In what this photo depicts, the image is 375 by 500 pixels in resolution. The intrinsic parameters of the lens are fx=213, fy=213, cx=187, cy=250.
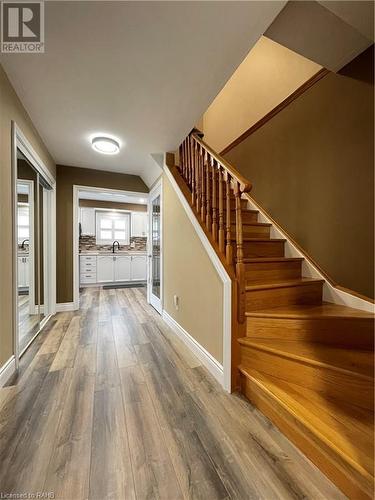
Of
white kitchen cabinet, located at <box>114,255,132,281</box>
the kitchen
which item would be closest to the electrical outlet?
the kitchen

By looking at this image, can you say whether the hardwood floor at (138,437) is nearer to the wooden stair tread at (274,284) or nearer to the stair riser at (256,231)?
the wooden stair tread at (274,284)

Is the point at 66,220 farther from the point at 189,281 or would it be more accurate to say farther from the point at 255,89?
the point at 255,89

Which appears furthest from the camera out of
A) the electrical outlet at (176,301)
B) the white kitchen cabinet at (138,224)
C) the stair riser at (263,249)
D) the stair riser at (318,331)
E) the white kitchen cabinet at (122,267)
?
the white kitchen cabinet at (138,224)

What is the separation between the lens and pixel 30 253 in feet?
8.22

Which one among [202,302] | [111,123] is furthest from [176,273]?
[111,123]

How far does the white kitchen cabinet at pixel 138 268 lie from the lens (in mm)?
6484

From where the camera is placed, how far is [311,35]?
4.84ft

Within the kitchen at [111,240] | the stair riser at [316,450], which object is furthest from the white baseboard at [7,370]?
the kitchen at [111,240]

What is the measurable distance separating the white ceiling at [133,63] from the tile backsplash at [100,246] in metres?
4.42

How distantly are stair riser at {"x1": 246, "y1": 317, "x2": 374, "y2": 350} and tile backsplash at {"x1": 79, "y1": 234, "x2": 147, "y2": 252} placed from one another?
229 inches

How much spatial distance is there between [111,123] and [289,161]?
2.00 metres

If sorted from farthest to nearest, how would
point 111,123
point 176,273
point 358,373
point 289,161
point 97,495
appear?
point 176,273
point 289,161
point 111,123
point 358,373
point 97,495

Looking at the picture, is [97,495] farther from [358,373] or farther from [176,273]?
[176,273]

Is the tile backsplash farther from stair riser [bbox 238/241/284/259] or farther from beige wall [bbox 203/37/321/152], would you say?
stair riser [bbox 238/241/284/259]
